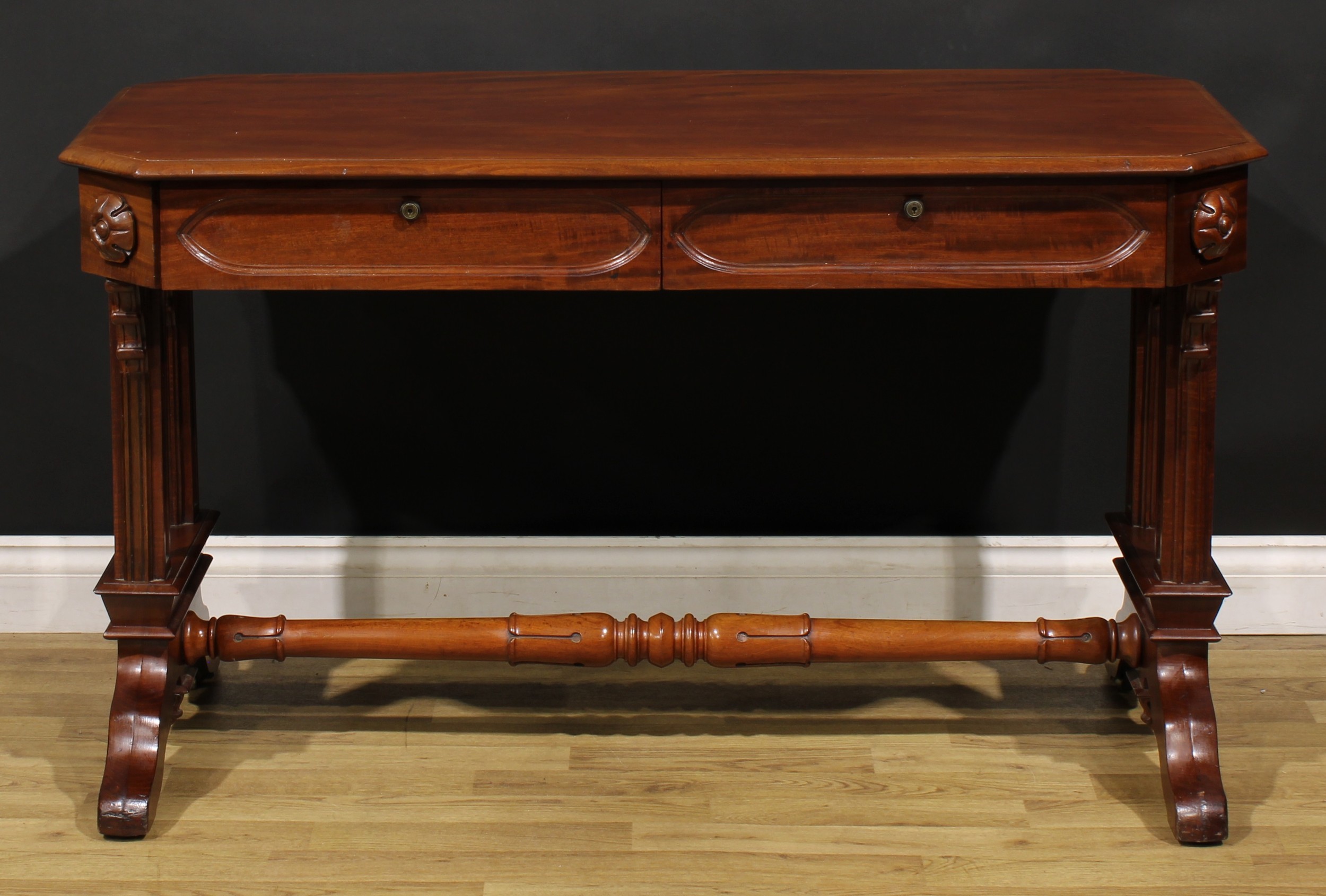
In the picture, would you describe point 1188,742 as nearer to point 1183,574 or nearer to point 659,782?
point 1183,574

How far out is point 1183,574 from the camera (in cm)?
193

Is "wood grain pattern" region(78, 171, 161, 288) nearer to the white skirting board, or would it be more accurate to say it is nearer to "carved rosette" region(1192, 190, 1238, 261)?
the white skirting board

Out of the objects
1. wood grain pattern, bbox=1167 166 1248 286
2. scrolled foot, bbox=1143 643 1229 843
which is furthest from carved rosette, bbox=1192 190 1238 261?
scrolled foot, bbox=1143 643 1229 843

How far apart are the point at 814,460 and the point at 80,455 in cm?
142

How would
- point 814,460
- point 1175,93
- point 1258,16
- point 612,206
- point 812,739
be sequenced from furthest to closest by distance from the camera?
point 814,460
point 1258,16
point 812,739
point 1175,93
point 612,206

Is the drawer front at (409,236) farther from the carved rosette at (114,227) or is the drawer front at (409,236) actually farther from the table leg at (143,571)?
the table leg at (143,571)

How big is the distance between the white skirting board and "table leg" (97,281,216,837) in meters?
0.51

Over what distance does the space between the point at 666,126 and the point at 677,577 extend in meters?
1.00

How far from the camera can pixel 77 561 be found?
2.57 m

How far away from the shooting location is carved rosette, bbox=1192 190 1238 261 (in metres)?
1.68

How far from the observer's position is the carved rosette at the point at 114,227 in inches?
67.3

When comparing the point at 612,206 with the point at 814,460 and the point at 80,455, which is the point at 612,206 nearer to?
the point at 814,460

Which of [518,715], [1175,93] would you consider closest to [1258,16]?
[1175,93]

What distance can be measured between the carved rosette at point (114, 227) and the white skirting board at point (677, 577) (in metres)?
0.94
